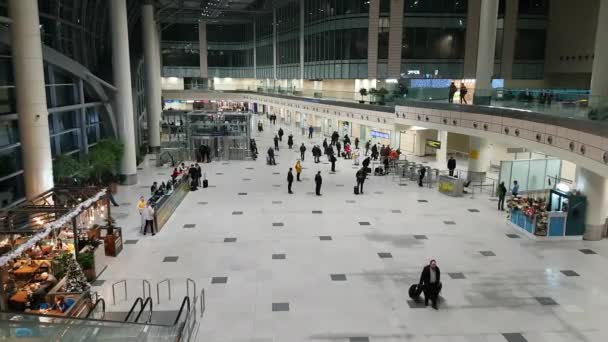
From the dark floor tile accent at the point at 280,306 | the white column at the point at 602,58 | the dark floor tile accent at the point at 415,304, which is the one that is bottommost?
the dark floor tile accent at the point at 415,304

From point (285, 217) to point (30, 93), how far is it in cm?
809

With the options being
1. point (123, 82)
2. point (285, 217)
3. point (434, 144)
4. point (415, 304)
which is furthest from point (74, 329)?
point (434, 144)

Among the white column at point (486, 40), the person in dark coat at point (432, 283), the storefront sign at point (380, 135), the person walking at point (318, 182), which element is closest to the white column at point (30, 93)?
the person walking at point (318, 182)

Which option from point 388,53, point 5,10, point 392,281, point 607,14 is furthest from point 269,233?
point 388,53

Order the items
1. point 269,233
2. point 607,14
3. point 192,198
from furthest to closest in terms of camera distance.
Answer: point 192,198 < point 607,14 < point 269,233

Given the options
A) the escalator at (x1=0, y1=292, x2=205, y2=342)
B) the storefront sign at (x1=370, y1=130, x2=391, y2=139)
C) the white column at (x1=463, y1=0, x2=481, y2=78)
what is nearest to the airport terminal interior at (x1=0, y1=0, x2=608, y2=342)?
the escalator at (x1=0, y1=292, x2=205, y2=342)

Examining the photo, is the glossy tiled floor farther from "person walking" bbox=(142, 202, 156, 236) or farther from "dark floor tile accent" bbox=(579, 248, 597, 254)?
"person walking" bbox=(142, 202, 156, 236)

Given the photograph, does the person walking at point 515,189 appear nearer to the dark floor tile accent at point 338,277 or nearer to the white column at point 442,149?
the white column at point 442,149

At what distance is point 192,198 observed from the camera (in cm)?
1827

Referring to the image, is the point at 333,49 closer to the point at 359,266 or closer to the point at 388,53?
the point at 388,53

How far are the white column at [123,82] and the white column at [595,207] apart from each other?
17.4m

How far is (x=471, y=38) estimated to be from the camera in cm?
3562

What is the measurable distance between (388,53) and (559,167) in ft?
63.2

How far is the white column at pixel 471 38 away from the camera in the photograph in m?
34.9
